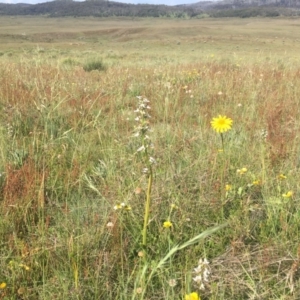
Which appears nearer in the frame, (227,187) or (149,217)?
(149,217)

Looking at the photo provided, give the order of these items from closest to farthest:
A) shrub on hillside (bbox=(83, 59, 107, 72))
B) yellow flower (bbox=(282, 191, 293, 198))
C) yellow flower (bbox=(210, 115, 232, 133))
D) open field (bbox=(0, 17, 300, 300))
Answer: open field (bbox=(0, 17, 300, 300))
yellow flower (bbox=(282, 191, 293, 198))
yellow flower (bbox=(210, 115, 232, 133))
shrub on hillside (bbox=(83, 59, 107, 72))

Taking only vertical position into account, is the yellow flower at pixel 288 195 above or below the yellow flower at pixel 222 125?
below

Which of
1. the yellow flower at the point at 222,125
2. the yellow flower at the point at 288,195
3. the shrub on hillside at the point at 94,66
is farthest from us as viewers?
the shrub on hillside at the point at 94,66

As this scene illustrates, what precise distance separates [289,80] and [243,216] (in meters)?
4.23

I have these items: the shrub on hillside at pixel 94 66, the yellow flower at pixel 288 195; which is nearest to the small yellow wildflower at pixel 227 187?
the yellow flower at pixel 288 195

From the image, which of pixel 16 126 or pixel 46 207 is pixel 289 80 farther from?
pixel 46 207

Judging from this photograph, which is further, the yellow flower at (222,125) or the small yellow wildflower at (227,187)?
the yellow flower at (222,125)

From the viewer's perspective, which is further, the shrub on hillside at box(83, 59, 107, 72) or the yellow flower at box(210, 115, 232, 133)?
the shrub on hillside at box(83, 59, 107, 72)

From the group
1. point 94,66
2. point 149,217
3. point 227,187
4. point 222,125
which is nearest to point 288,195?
point 227,187

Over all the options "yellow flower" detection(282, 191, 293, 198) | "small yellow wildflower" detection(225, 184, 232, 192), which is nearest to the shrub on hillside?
"small yellow wildflower" detection(225, 184, 232, 192)

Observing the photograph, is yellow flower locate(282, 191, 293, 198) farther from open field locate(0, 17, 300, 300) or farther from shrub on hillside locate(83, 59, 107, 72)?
shrub on hillside locate(83, 59, 107, 72)

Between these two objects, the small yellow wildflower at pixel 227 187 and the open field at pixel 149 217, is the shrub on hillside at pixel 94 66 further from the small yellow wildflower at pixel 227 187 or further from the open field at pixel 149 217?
the small yellow wildflower at pixel 227 187

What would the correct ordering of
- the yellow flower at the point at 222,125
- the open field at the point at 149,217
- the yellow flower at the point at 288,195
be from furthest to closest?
the yellow flower at the point at 222,125
the yellow flower at the point at 288,195
the open field at the point at 149,217

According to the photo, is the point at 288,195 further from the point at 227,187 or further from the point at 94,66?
the point at 94,66
